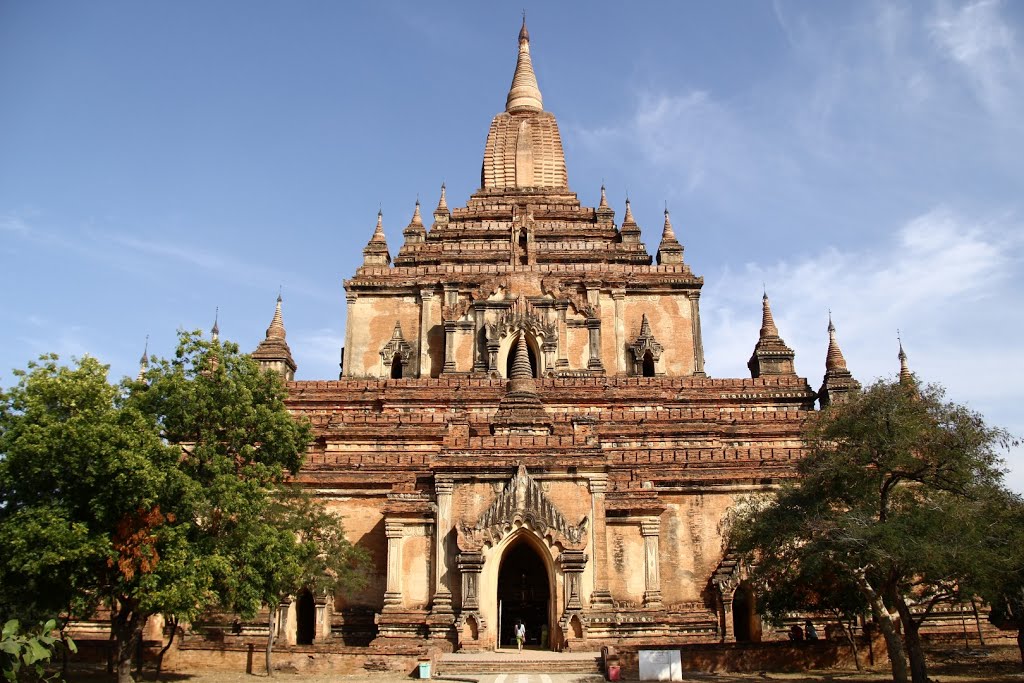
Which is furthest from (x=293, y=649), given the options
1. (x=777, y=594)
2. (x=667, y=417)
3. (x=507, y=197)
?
(x=507, y=197)

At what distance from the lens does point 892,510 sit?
77.9 ft

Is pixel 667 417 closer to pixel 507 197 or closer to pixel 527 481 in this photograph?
pixel 527 481

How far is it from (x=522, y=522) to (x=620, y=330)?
22.0 meters

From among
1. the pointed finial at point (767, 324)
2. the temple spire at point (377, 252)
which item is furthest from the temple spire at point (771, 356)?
the temple spire at point (377, 252)

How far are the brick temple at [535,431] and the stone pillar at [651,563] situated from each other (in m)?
0.07

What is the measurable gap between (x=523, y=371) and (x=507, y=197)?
20.8 meters

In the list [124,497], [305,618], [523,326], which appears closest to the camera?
[124,497]

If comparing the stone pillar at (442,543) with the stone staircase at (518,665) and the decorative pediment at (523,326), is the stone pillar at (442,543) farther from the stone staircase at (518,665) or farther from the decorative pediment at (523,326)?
the decorative pediment at (523,326)

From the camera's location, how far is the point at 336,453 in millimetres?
34469

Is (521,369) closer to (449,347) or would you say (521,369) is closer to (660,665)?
(449,347)

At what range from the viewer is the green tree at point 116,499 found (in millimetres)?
21875

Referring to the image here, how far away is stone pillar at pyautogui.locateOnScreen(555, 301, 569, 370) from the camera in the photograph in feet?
152

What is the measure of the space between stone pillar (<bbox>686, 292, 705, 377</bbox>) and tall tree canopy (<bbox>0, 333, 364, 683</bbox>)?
27626 mm

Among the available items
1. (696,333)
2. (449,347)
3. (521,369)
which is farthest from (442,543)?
(696,333)
